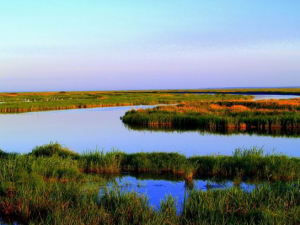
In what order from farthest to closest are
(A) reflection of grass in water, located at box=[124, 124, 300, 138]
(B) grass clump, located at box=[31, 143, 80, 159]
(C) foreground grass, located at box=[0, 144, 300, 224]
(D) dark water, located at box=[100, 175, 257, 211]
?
(A) reflection of grass in water, located at box=[124, 124, 300, 138] < (B) grass clump, located at box=[31, 143, 80, 159] < (D) dark water, located at box=[100, 175, 257, 211] < (C) foreground grass, located at box=[0, 144, 300, 224]

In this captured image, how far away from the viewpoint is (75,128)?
29.5 metres

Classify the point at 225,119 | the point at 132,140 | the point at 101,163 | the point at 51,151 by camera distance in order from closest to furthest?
the point at 101,163 < the point at 51,151 < the point at 132,140 < the point at 225,119

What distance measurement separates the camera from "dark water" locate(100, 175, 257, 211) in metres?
10.4

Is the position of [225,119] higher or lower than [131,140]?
higher

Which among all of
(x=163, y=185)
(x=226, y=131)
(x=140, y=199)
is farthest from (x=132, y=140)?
(x=140, y=199)

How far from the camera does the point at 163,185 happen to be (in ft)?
36.7

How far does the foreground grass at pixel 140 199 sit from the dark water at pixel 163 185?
57 centimetres

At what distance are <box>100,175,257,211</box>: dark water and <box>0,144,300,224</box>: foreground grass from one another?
57 cm

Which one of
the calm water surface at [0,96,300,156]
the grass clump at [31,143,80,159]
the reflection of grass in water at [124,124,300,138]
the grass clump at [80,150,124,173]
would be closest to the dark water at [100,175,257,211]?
the grass clump at [80,150,124,173]

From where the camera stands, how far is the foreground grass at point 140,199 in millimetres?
7188

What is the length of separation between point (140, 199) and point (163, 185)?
3.16m

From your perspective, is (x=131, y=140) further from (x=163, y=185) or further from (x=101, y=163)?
(x=163, y=185)

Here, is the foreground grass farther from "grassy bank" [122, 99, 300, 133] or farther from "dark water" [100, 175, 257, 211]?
"grassy bank" [122, 99, 300, 133]

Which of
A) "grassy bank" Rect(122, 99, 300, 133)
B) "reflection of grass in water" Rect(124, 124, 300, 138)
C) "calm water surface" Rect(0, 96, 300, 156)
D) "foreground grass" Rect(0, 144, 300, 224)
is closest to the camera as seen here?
"foreground grass" Rect(0, 144, 300, 224)
